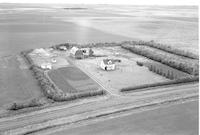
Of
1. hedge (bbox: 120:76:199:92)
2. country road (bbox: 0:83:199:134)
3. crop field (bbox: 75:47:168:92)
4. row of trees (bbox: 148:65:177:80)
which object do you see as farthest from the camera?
row of trees (bbox: 148:65:177:80)

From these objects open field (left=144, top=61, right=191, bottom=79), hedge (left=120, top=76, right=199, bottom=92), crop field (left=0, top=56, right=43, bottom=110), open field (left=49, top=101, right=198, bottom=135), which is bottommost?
open field (left=49, top=101, right=198, bottom=135)

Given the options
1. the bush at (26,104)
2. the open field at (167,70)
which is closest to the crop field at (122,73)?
the open field at (167,70)

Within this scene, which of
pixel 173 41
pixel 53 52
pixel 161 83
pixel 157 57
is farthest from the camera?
pixel 173 41

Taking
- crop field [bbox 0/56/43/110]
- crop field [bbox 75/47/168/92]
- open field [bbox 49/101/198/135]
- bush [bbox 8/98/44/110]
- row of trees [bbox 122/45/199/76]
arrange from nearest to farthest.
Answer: open field [bbox 49/101/198/135] < bush [bbox 8/98/44/110] < crop field [bbox 0/56/43/110] < crop field [bbox 75/47/168/92] < row of trees [bbox 122/45/199/76]

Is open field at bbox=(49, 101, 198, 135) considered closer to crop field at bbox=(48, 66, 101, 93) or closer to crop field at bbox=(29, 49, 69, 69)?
crop field at bbox=(48, 66, 101, 93)

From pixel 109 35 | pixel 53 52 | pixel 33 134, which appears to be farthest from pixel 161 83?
pixel 109 35

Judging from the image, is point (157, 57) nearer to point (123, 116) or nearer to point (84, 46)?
point (84, 46)

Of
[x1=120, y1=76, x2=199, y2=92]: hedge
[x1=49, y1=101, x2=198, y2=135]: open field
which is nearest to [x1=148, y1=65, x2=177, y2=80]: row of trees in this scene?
[x1=120, y1=76, x2=199, y2=92]: hedge
